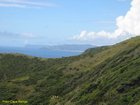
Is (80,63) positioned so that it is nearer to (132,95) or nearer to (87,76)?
(87,76)

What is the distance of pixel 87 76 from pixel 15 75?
66.8m

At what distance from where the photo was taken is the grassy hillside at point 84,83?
78.9 m

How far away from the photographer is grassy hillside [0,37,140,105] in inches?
3108

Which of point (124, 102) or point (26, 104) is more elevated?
point (124, 102)

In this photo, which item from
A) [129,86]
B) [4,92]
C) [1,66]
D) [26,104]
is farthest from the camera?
[1,66]

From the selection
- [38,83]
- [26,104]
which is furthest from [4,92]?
[26,104]

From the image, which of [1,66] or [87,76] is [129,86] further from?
[1,66]

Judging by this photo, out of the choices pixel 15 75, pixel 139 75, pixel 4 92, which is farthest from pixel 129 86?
pixel 15 75

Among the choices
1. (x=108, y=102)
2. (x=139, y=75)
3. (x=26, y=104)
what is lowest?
(x=26, y=104)

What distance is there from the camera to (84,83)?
111 meters

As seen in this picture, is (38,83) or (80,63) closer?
(38,83)

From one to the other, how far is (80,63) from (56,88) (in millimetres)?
37376

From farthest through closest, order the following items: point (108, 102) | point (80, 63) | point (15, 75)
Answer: point (15, 75) → point (80, 63) → point (108, 102)

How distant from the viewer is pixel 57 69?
16275cm
